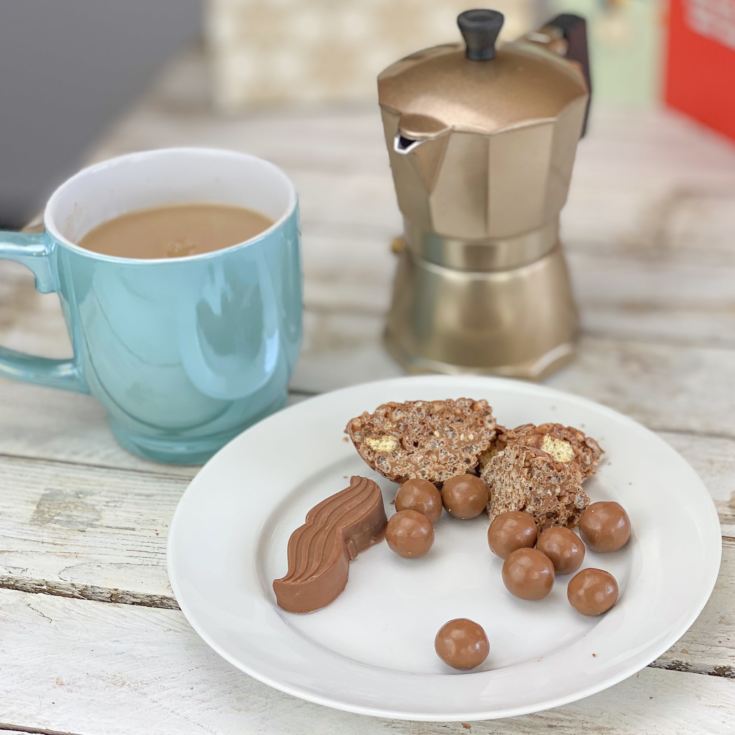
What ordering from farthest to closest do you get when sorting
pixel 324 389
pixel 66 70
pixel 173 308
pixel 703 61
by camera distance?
pixel 66 70 → pixel 703 61 → pixel 324 389 → pixel 173 308

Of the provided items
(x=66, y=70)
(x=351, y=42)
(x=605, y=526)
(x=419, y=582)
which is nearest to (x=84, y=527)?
(x=419, y=582)

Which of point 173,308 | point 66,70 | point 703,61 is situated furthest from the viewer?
point 66,70

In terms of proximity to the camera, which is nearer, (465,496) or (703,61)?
(465,496)

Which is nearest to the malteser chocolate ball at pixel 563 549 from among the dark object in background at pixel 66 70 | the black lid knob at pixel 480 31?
the black lid knob at pixel 480 31

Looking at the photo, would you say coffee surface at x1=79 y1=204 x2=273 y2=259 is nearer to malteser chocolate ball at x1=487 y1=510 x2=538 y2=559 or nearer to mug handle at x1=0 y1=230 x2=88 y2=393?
mug handle at x1=0 y1=230 x2=88 y2=393

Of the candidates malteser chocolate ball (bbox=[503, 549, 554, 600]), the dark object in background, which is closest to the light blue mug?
malteser chocolate ball (bbox=[503, 549, 554, 600])

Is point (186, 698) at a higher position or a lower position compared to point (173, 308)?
lower

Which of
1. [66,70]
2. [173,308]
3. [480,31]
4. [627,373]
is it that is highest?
[480,31]

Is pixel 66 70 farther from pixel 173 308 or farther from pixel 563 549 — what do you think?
pixel 563 549
